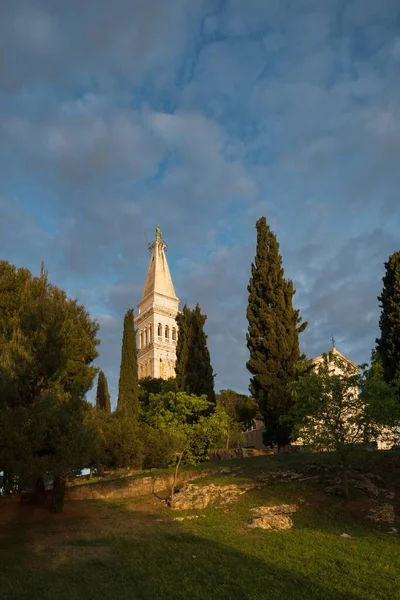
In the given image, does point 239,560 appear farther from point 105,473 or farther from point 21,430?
point 105,473

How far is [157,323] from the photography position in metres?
92.1

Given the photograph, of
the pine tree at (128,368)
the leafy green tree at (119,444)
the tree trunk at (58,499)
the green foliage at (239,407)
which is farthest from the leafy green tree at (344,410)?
the green foliage at (239,407)

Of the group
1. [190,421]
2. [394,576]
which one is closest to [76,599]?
[394,576]

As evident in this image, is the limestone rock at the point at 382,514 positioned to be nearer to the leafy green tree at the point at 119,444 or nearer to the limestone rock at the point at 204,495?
the limestone rock at the point at 204,495

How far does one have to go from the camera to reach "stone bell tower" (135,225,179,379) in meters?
91.1

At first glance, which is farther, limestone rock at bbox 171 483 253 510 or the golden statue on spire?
the golden statue on spire

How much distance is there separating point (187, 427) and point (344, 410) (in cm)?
867

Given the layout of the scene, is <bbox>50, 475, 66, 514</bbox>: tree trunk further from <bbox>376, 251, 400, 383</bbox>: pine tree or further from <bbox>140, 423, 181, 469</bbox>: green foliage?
<bbox>376, 251, 400, 383</bbox>: pine tree

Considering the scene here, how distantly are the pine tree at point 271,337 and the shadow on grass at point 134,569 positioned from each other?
15324 millimetres

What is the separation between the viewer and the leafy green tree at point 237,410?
38894mm

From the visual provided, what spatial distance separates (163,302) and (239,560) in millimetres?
81967

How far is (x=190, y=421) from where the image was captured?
99.6ft

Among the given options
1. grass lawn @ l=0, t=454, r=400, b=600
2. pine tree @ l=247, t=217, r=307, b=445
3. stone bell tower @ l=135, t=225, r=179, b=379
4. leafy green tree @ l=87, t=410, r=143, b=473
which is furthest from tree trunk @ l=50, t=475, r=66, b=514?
stone bell tower @ l=135, t=225, r=179, b=379

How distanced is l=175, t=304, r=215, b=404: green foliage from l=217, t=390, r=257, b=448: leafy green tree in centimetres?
488
